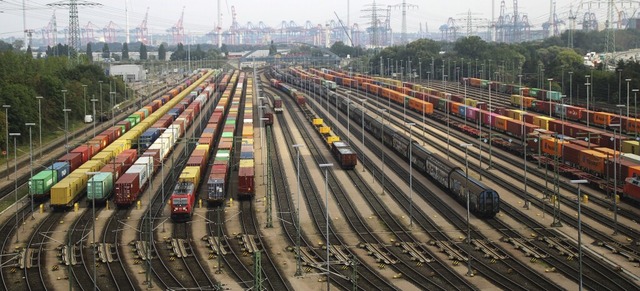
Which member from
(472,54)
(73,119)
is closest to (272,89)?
(472,54)

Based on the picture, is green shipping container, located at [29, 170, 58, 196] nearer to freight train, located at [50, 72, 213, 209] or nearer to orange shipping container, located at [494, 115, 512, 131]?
Answer: freight train, located at [50, 72, 213, 209]

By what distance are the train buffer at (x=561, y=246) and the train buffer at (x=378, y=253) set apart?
8.04m

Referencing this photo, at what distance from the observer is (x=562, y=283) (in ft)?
98.7

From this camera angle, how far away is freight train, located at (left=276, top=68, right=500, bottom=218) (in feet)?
133

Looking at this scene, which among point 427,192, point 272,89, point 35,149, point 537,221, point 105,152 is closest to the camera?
point 537,221

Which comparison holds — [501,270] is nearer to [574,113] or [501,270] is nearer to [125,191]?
[125,191]

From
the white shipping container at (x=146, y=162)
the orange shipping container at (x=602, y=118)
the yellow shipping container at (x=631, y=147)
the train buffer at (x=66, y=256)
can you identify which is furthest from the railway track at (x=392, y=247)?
the orange shipping container at (x=602, y=118)

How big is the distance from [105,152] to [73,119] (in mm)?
35823

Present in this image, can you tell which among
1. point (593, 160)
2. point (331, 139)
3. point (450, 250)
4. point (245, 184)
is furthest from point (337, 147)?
point (450, 250)

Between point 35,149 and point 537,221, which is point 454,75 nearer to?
point 35,149

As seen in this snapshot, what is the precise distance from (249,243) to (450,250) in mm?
9762

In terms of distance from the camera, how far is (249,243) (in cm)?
3681

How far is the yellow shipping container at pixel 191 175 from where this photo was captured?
44131mm

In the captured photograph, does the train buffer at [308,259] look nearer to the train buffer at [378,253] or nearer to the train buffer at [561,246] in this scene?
the train buffer at [378,253]
